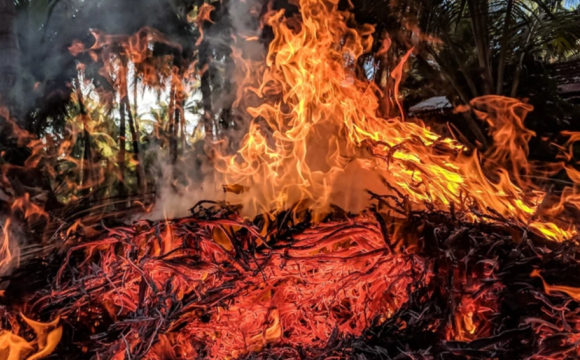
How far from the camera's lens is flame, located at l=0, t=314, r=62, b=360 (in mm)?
2006

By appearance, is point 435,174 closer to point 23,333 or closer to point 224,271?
point 224,271

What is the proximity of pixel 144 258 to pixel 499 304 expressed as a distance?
159 centimetres

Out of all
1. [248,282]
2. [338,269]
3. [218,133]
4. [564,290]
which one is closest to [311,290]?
[338,269]

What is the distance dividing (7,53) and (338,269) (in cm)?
389

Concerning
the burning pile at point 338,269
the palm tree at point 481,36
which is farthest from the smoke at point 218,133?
the palm tree at point 481,36

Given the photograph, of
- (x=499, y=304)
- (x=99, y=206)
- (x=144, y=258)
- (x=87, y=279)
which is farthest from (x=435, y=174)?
(x=99, y=206)

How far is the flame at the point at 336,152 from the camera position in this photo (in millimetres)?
2568

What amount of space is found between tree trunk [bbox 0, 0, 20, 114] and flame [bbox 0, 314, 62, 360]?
9.63 feet

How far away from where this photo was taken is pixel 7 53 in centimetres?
418

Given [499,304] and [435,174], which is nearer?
[499,304]

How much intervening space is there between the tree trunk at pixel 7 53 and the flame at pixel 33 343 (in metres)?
2.94

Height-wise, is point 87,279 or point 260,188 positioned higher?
point 260,188

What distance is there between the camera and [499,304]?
173 cm

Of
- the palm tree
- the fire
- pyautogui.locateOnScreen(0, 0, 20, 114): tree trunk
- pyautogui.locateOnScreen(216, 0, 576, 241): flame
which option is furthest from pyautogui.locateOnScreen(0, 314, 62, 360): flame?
the palm tree
